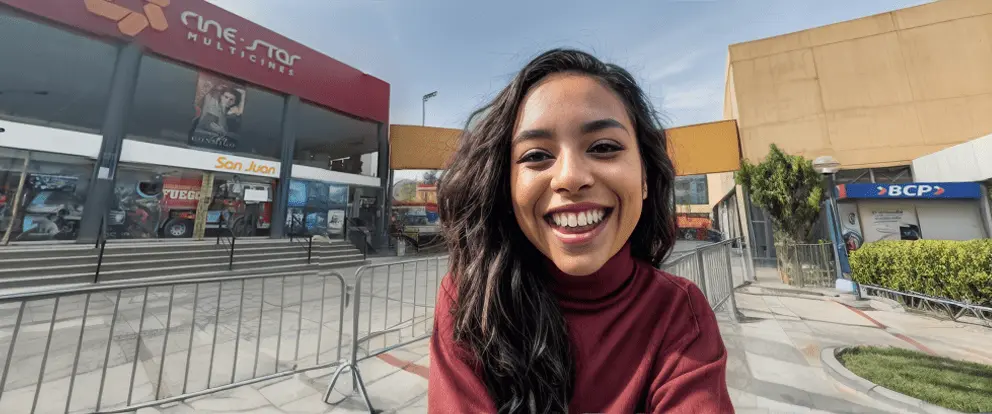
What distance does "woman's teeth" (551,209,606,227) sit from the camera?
1.01 meters

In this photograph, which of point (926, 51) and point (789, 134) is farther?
point (789, 134)

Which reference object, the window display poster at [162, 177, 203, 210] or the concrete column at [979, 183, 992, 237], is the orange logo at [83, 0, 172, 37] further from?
the concrete column at [979, 183, 992, 237]

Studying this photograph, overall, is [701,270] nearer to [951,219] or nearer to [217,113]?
[951,219]

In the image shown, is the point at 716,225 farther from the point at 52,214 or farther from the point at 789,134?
the point at 52,214

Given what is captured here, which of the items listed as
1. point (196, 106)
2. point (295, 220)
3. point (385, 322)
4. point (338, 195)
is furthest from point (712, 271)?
point (196, 106)

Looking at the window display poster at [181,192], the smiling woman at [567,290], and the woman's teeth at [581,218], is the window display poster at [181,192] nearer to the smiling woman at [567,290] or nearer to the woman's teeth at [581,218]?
the smiling woman at [567,290]

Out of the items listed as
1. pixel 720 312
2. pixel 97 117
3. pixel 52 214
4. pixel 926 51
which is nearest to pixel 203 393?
pixel 720 312

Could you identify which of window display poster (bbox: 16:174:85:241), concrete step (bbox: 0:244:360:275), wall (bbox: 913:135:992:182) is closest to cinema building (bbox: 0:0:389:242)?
window display poster (bbox: 16:174:85:241)

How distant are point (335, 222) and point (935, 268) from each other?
17.4 metres

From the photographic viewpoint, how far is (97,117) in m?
14.2

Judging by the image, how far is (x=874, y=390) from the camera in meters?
2.73

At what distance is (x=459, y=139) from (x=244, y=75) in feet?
52.3

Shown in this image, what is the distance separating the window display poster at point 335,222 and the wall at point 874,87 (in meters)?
16.3

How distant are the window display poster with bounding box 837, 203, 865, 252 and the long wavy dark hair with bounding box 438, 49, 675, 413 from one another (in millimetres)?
9380
